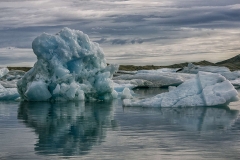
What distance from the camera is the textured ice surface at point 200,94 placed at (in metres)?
16.3

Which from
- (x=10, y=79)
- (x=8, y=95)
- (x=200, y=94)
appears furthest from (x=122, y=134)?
(x=10, y=79)

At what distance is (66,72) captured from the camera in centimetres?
1980

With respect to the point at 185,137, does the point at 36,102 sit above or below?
below

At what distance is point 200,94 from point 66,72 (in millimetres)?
5752

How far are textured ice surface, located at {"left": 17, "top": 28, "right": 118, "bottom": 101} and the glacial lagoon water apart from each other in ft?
13.6

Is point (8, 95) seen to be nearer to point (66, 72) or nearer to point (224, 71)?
point (66, 72)

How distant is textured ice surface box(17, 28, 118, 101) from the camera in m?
19.9

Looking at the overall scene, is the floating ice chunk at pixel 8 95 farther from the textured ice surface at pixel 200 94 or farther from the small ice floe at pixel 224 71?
the small ice floe at pixel 224 71

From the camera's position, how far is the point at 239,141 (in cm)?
893

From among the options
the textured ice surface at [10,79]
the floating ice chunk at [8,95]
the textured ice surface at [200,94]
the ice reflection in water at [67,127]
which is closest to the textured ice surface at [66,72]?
the floating ice chunk at [8,95]

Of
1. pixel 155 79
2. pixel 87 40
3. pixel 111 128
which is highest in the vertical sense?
pixel 87 40

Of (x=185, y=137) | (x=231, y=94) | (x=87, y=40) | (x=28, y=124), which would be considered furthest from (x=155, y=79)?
(x=185, y=137)

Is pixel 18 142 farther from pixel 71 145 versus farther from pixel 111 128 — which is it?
pixel 111 128

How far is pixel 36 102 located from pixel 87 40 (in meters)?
3.33
